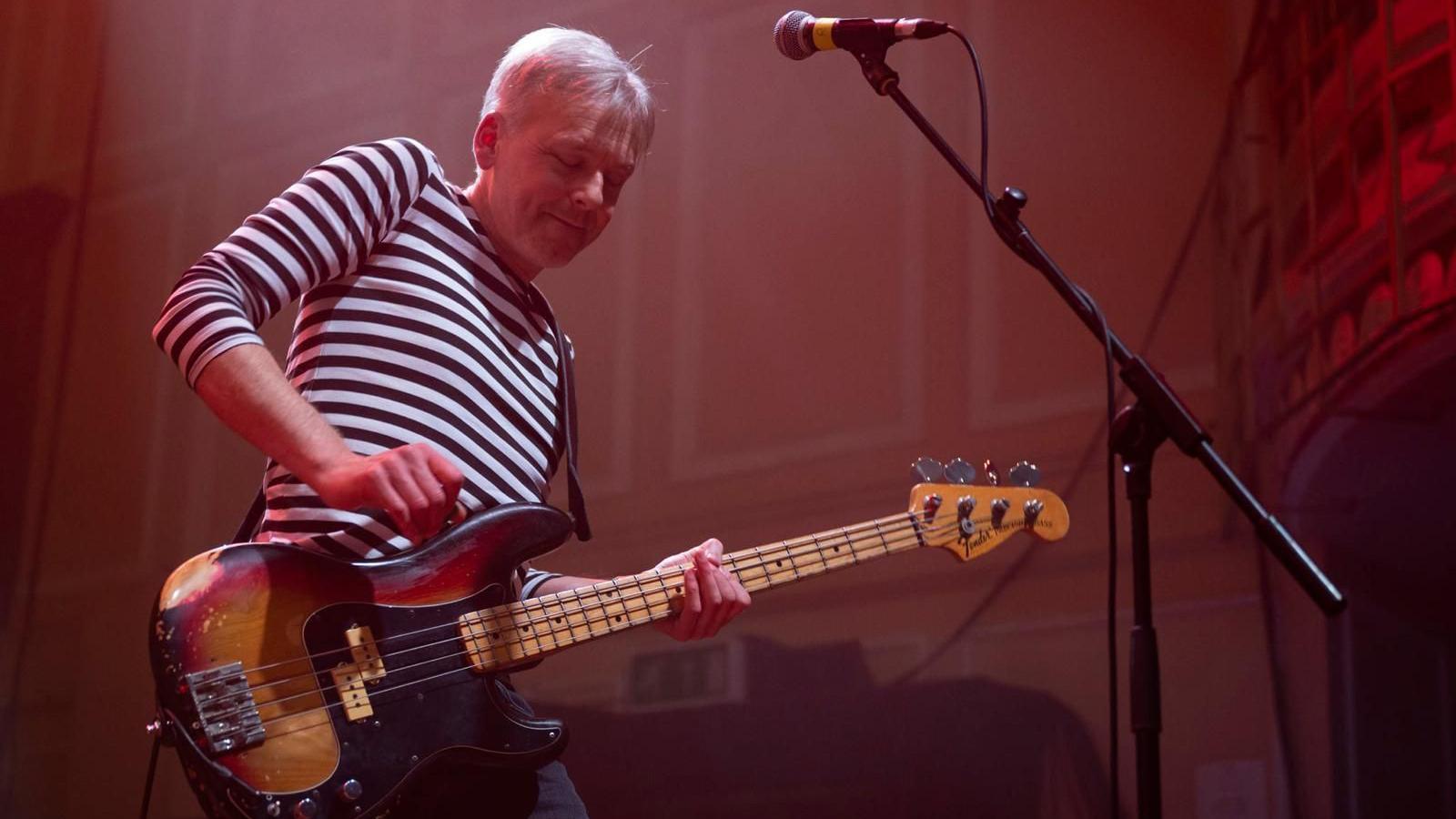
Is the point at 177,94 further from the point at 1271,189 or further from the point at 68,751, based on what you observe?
the point at 1271,189

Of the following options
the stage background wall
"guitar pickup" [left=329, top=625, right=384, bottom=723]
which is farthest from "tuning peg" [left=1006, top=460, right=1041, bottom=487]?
"guitar pickup" [left=329, top=625, right=384, bottom=723]

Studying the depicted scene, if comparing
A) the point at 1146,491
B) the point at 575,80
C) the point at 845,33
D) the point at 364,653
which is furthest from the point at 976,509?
the point at 364,653

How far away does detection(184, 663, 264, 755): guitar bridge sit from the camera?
1.34 m

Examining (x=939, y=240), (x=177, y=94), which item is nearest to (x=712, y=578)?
(x=939, y=240)

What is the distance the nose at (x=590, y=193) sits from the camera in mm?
1808

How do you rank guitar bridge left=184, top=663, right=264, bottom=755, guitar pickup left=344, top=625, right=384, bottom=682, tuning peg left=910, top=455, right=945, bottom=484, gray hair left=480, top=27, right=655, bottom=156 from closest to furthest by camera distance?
guitar bridge left=184, top=663, right=264, bottom=755 < guitar pickup left=344, top=625, right=384, bottom=682 < gray hair left=480, top=27, right=655, bottom=156 < tuning peg left=910, top=455, right=945, bottom=484

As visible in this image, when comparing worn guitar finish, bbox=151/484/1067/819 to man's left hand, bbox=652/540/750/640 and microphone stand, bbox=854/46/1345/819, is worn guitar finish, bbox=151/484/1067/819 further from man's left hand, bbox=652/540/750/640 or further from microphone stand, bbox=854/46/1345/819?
microphone stand, bbox=854/46/1345/819

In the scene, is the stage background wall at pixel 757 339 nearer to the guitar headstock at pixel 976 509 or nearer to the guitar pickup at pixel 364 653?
the guitar headstock at pixel 976 509

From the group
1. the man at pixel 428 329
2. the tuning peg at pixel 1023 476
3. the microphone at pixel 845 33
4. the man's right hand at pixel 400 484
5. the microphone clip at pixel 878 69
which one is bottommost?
the tuning peg at pixel 1023 476

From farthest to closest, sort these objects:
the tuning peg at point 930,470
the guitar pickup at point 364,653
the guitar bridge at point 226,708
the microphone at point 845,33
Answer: the tuning peg at point 930,470, the microphone at point 845,33, the guitar pickup at point 364,653, the guitar bridge at point 226,708

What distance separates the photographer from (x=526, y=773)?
5.17 ft

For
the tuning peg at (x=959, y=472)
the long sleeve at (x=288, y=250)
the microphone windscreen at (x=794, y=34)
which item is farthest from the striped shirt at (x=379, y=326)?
the tuning peg at (x=959, y=472)

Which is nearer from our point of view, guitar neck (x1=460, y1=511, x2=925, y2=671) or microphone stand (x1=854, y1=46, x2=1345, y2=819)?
microphone stand (x1=854, y1=46, x2=1345, y2=819)

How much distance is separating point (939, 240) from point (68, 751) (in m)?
2.24
